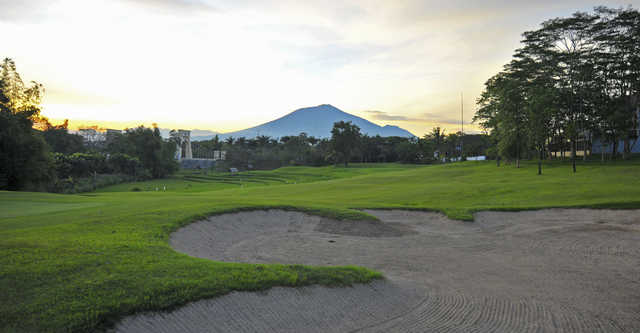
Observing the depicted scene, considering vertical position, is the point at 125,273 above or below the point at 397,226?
above

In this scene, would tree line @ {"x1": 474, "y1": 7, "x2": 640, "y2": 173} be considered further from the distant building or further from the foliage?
the foliage

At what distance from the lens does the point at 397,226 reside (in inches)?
663

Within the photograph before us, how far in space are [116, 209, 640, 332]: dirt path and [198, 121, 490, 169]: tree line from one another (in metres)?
88.3

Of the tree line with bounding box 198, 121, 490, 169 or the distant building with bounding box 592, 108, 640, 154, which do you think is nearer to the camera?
the distant building with bounding box 592, 108, 640, 154

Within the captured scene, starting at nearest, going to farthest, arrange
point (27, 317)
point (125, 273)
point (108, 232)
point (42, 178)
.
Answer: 1. point (27, 317)
2. point (125, 273)
3. point (108, 232)
4. point (42, 178)

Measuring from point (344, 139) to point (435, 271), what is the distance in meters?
96.2

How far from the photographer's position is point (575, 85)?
4809cm

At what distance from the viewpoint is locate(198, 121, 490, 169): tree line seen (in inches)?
4203

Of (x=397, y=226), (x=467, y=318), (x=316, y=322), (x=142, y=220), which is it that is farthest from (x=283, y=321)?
(x=397, y=226)

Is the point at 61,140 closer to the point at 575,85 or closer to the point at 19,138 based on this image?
the point at 19,138

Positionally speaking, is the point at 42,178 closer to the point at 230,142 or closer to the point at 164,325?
the point at 164,325

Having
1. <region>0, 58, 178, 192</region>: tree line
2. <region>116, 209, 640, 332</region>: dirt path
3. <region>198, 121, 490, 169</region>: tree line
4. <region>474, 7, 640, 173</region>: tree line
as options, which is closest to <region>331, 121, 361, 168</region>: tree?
<region>198, 121, 490, 169</region>: tree line

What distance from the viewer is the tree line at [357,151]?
10675cm

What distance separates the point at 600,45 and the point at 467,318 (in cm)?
5472
